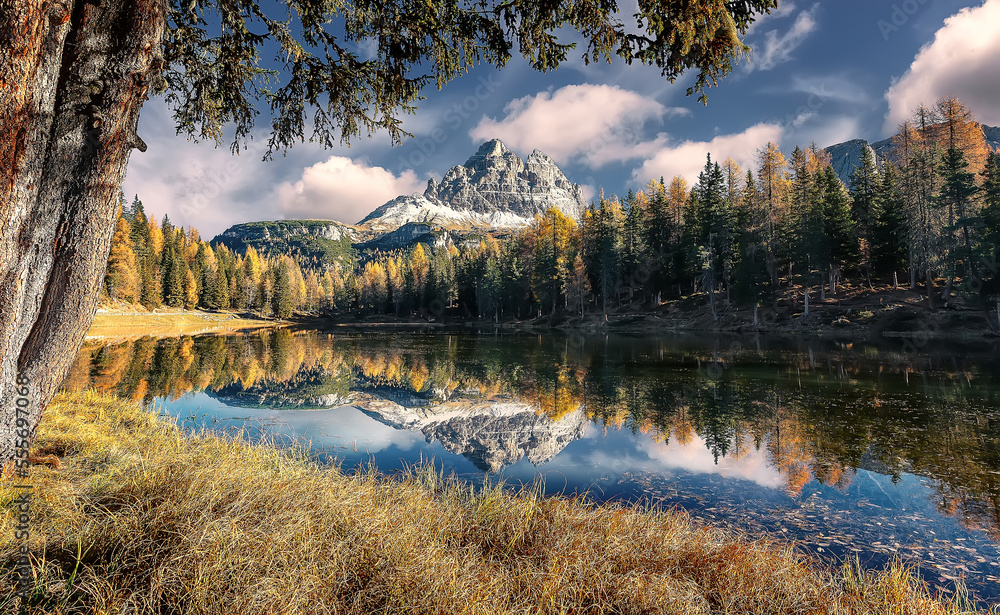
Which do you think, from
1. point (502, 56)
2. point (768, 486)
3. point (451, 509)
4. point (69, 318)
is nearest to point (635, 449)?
point (768, 486)

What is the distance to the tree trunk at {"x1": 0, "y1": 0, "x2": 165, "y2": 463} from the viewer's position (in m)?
3.03

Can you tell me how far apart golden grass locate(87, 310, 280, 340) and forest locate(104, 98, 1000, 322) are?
146 inches

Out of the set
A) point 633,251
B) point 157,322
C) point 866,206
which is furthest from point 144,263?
point 866,206

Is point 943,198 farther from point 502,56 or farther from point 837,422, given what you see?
point 502,56

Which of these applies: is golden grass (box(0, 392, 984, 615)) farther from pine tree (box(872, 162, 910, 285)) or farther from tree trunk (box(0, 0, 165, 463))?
pine tree (box(872, 162, 910, 285))

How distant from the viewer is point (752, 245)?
4084 centimetres

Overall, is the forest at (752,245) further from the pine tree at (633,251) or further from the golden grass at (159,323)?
the golden grass at (159,323)

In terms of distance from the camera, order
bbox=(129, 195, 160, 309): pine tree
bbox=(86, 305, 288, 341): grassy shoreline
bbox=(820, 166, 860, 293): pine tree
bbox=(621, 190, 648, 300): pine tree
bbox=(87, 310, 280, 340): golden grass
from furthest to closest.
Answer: bbox=(129, 195, 160, 309): pine tree → bbox=(621, 190, 648, 300): pine tree → bbox=(86, 305, 288, 341): grassy shoreline → bbox=(87, 310, 280, 340): golden grass → bbox=(820, 166, 860, 293): pine tree

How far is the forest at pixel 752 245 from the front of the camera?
31.6 meters

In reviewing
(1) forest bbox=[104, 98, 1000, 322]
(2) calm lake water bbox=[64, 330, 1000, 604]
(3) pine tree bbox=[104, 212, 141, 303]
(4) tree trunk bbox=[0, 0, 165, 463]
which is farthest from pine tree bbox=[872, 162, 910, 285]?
(3) pine tree bbox=[104, 212, 141, 303]

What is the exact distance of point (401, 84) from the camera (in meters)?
6.09

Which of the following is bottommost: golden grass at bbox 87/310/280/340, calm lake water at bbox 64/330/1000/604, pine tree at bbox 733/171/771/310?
calm lake water at bbox 64/330/1000/604

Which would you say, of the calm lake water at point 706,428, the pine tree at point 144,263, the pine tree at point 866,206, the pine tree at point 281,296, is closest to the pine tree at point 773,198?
the pine tree at point 866,206

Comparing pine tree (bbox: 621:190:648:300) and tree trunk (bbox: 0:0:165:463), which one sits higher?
pine tree (bbox: 621:190:648:300)
